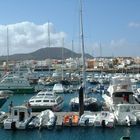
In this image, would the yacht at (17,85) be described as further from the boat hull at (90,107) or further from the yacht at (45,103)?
the boat hull at (90,107)

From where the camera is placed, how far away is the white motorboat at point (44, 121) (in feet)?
103

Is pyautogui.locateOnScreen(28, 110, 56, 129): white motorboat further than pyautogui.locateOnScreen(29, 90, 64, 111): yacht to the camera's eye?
No

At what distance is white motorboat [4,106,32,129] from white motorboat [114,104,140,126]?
744 cm

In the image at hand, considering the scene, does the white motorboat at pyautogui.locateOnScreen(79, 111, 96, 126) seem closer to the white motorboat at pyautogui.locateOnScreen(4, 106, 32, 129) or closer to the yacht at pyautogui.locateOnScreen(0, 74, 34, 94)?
the white motorboat at pyautogui.locateOnScreen(4, 106, 32, 129)

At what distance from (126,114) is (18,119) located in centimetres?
897

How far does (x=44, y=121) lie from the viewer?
32281mm

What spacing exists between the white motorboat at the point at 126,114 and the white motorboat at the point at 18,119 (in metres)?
7.44

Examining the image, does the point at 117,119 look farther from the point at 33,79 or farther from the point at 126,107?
the point at 33,79

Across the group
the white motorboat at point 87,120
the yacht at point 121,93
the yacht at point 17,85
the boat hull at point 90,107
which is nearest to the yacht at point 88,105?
the boat hull at point 90,107

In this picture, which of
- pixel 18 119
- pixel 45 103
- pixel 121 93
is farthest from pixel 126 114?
pixel 45 103

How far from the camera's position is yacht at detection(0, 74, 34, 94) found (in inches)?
2615

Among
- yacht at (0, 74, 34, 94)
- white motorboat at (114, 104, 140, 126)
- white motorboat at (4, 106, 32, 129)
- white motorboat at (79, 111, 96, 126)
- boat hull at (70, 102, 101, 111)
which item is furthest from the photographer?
yacht at (0, 74, 34, 94)

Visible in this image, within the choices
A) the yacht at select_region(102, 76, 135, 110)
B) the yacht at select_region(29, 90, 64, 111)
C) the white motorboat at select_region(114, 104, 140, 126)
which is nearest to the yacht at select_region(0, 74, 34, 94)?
the yacht at select_region(29, 90, 64, 111)

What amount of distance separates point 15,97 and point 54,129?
3152 centimetres
